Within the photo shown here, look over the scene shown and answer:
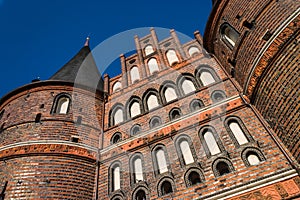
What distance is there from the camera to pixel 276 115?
5.48 m

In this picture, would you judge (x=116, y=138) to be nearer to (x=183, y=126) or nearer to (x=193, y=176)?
(x=183, y=126)

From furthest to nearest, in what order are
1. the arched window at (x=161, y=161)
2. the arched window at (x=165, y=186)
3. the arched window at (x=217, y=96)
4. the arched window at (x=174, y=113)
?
1. the arched window at (x=174, y=113)
2. the arched window at (x=217, y=96)
3. the arched window at (x=161, y=161)
4. the arched window at (x=165, y=186)

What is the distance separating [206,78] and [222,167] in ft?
11.5

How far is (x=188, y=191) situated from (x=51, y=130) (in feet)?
14.8

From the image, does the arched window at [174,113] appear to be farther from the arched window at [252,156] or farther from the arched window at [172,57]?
the arched window at [172,57]

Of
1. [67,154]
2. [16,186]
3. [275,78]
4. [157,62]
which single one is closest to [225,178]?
[275,78]

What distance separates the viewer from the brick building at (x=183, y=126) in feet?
17.2

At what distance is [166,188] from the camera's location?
233 inches

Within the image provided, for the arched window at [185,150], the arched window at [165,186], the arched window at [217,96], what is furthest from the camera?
the arched window at [217,96]

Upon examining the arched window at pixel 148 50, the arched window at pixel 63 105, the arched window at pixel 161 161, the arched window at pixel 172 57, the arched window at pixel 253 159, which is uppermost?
the arched window at pixel 148 50

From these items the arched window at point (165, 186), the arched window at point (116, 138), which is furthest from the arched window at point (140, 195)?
the arched window at point (116, 138)

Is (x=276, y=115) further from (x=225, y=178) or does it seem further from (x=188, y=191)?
(x=188, y=191)

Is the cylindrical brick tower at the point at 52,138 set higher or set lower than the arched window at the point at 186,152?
higher

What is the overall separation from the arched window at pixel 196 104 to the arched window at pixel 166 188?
2.40m
